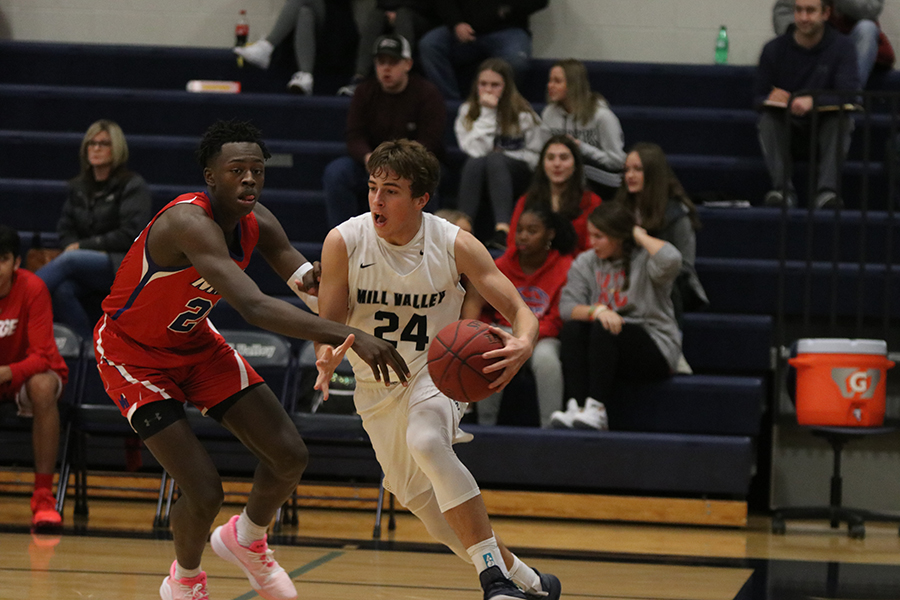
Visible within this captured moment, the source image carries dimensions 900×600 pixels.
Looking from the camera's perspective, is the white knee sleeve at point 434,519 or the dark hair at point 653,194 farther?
the dark hair at point 653,194

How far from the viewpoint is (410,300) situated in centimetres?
380

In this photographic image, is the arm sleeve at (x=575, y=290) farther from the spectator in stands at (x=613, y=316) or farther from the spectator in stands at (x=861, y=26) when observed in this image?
the spectator in stands at (x=861, y=26)

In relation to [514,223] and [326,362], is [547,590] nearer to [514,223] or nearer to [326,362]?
[326,362]

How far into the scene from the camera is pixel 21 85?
9070 millimetres

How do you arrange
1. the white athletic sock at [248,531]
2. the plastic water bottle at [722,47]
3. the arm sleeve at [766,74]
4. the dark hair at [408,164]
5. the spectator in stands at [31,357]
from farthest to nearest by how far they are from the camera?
1. the plastic water bottle at [722,47]
2. the arm sleeve at [766,74]
3. the spectator in stands at [31,357]
4. the white athletic sock at [248,531]
5. the dark hair at [408,164]

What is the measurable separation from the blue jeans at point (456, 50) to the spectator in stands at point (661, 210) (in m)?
2.07

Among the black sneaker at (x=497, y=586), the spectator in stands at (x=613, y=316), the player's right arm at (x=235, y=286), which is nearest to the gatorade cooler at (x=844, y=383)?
the spectator in stands at (x=613, y=316)

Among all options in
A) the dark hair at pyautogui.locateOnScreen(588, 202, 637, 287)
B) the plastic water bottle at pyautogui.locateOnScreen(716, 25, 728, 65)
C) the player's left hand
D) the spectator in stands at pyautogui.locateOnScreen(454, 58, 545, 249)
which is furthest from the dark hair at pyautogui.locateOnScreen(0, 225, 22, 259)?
the plastic water bottle at pyautogui.locateOnScreen(716, 25, 728, 65)

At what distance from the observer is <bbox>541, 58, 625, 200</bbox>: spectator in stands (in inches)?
290

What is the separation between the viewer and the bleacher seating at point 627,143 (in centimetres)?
615

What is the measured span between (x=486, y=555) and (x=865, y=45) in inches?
237

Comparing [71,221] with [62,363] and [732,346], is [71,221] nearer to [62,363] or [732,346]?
[62,363]

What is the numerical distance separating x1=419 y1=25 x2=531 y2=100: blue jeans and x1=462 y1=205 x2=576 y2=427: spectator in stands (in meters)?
2.30

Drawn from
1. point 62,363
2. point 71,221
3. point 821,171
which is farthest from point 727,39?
point 62,363
